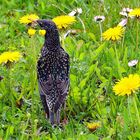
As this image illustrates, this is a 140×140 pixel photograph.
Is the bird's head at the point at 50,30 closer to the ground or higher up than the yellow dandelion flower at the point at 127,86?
higher up

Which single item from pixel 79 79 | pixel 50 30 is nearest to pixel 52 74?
pixel 50 30

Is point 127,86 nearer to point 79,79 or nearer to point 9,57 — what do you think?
point 9,57

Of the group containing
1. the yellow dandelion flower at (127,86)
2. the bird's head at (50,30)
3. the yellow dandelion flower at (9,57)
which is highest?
the bird's head at (50,30)

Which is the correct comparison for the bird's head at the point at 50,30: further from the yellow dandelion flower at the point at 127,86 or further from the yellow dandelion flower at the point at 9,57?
the yellow dandelion flower at the point at 127,86

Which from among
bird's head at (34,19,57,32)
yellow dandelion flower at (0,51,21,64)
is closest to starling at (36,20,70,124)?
bird's head at (34,19,57,32)

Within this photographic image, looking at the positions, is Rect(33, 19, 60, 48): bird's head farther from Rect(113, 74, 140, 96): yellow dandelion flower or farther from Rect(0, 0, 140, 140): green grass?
Rect(113, 74, 140, 96): yellow dandelion flower

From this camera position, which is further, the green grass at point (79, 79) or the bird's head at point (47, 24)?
the bird's head at point (47, 24)

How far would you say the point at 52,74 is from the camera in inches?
202

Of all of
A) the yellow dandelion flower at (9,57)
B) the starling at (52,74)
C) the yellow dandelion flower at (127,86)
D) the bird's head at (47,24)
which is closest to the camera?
the yellow dandelion flower at (127,86)

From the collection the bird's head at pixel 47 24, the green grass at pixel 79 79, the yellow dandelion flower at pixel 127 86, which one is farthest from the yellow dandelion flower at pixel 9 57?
the yellow dandelion flower at pixel 127 86

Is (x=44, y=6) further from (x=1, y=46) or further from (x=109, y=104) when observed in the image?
(x=109, y=104)

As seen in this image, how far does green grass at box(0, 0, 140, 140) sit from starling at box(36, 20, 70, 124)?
84 mm

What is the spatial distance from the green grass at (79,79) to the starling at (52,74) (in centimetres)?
8

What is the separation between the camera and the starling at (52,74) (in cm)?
501
